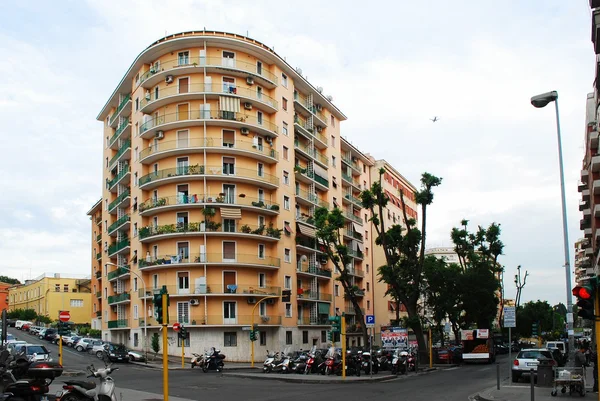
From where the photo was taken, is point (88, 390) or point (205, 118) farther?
point (205, 118)

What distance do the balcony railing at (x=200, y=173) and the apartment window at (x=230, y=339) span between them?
12550 mm

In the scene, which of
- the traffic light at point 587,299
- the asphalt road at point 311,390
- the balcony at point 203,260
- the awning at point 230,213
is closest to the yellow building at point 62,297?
the balcony at point 203,260

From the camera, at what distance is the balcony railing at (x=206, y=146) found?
49.7 m

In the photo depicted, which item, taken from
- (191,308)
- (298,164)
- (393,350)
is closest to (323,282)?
(298,164)

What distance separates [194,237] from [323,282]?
1825 cm

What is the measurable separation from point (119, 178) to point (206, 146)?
45.0 feet

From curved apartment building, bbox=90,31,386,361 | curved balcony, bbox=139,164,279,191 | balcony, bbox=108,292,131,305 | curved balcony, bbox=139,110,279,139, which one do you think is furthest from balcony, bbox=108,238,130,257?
curved balcony, bbox=139,110,279,139

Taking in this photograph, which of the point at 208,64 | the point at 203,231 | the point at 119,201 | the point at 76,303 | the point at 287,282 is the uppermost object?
the point at 208,64

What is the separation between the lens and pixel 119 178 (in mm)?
58812

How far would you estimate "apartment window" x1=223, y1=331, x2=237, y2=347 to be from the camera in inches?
1890

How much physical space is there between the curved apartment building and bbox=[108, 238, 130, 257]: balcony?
165 mm

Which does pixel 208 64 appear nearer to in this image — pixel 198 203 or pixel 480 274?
pixel 198 203

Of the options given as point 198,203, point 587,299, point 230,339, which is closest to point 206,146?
point 198,203

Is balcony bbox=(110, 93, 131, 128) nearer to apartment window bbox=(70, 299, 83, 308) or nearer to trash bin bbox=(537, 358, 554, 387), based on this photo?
apartment window bbox=(70, 299, 83, 308)
